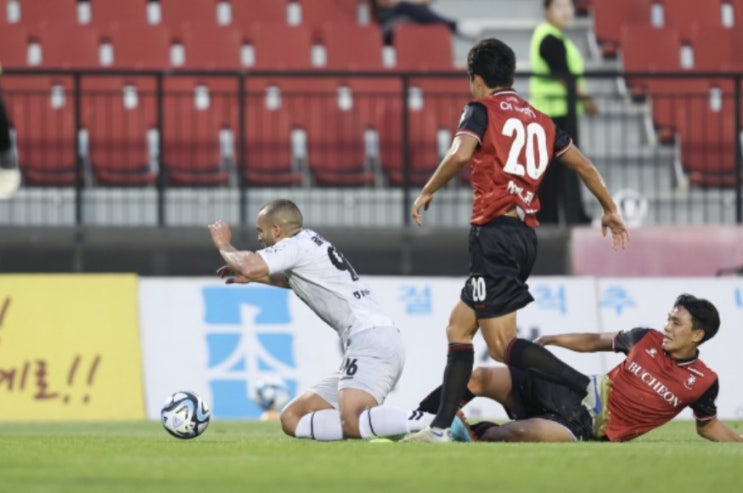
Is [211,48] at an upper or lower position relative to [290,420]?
upper

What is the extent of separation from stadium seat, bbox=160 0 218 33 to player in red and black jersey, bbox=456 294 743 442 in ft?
31.5

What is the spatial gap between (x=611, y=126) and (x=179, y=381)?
574 cm

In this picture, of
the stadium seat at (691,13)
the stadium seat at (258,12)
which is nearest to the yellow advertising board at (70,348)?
the stadium seat at (258,12)

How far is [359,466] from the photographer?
7.86m

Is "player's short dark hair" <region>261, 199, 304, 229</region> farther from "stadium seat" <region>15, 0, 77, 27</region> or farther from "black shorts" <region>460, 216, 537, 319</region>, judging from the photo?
"stadium seat" <region>15, 0, 77, 27</region>

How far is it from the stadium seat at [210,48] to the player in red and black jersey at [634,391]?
846cm

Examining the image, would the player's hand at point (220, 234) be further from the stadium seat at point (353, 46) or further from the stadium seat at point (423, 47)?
the stadium seat at point (423, 47)

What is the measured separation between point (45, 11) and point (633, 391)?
1055cm

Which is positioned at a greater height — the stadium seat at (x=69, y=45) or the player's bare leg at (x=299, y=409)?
the stadium seat at (x=69, y=45)

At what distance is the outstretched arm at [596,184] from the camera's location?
33.7 ft

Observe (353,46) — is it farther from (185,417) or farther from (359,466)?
(359,466)

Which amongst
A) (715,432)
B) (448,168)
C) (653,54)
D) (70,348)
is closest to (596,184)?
(448,168)

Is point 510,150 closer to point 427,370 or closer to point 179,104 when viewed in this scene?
point 427,370

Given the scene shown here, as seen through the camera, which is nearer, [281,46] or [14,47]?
[14,47]
